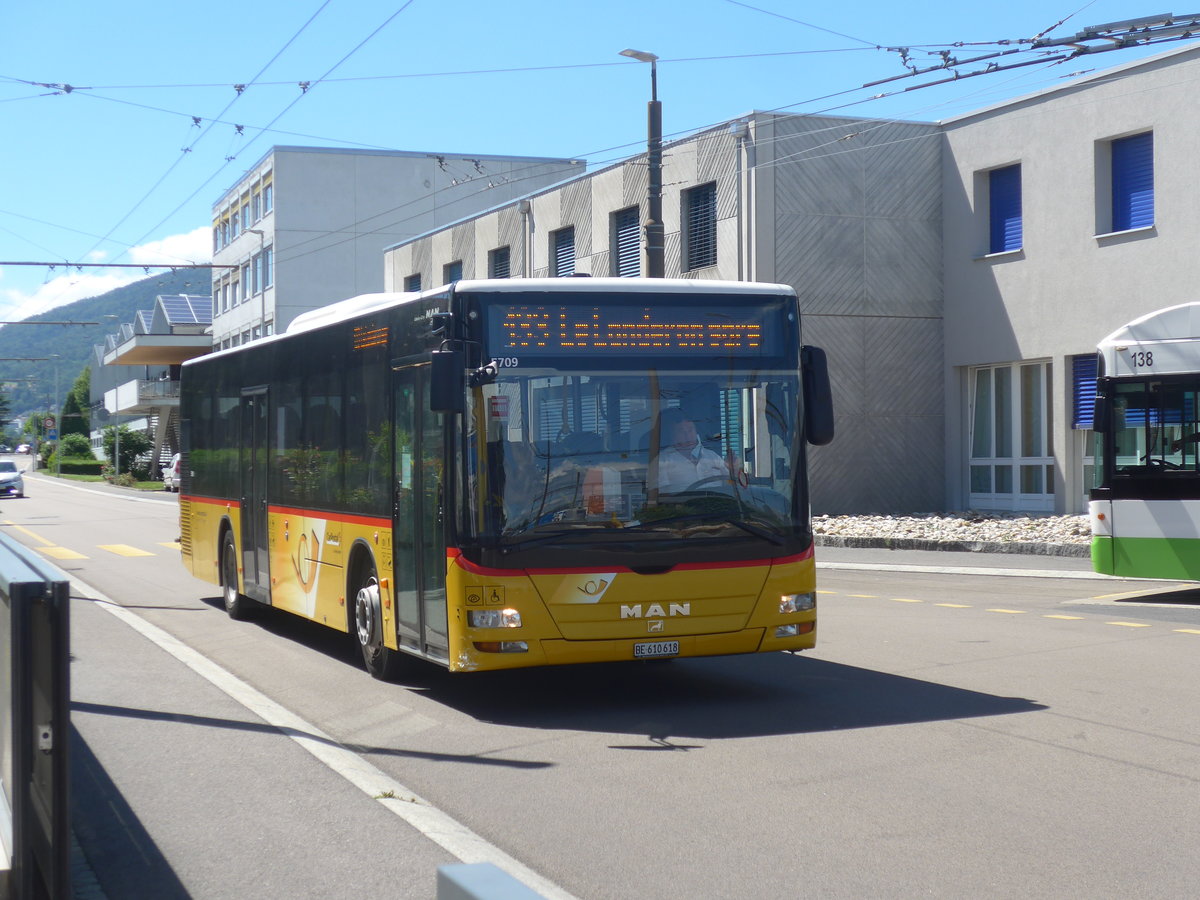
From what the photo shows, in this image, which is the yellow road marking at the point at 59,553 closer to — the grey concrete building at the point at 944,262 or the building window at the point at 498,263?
the grey concrete building at the point at 944,262

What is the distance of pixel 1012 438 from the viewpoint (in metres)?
29.4

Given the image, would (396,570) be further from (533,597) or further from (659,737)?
(659,737)

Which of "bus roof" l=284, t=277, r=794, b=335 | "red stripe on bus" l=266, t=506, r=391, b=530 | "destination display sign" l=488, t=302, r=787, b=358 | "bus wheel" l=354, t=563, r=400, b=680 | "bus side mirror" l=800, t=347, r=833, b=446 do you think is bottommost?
"bus wheel" l=354, t=563, r=400, b=680

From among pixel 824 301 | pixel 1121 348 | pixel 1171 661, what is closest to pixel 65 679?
pixel 1171 661

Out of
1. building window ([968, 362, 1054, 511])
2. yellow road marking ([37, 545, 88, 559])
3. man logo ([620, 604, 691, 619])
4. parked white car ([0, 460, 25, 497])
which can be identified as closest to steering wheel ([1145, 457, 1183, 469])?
man logo ([620, 604, 691, 619])

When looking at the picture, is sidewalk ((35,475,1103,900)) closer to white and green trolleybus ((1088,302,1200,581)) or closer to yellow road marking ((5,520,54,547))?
white and green trolleybus ((1088,302,1200,581))

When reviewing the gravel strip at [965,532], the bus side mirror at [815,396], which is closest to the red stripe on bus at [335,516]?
the bus side mirror at [815,396]

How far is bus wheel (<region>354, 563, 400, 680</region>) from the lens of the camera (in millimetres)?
10422

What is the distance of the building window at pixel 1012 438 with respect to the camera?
28.6 meters

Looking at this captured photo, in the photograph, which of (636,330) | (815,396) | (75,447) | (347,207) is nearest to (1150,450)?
(815,396)

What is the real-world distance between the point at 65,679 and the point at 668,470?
4998 millimetres

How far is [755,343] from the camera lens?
30.7ft

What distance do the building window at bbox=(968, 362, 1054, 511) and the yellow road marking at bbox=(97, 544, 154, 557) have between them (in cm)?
1648

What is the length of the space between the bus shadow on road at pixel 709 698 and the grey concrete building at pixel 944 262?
18215 millimetres
